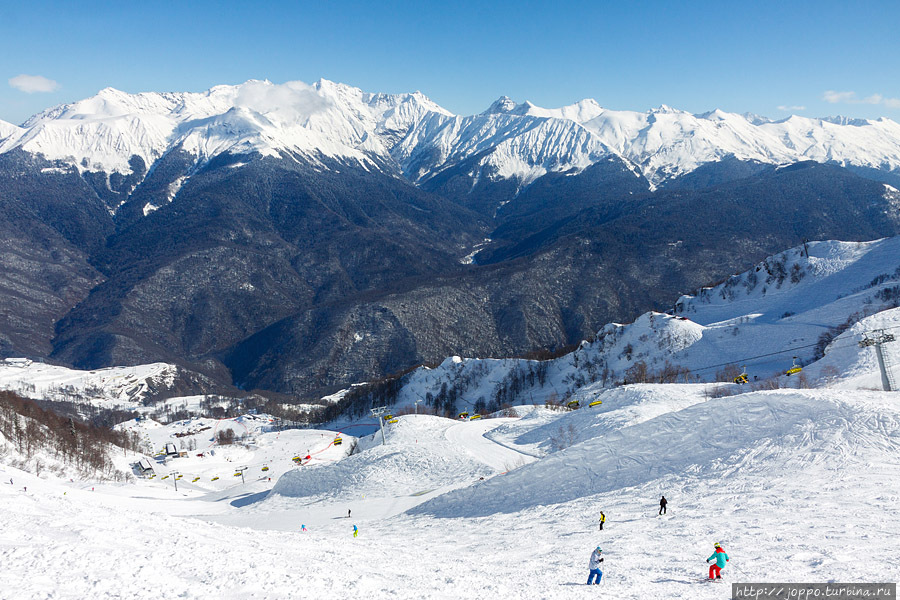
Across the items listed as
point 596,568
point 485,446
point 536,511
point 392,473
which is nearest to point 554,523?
point 536,511

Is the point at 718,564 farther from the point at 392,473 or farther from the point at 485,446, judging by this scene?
the point at 485,446

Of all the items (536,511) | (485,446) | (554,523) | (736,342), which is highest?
(736,342)

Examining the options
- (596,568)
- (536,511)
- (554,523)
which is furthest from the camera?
(536,511)

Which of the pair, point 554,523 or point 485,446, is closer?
point 554,523

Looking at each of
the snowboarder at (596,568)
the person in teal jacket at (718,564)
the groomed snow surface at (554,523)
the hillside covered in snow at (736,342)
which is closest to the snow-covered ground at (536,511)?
the groomed snow surface at (554,523)

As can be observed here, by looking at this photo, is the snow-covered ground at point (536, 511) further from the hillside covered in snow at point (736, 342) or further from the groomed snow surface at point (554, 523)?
the hillside covered in snow at point (736, 342)

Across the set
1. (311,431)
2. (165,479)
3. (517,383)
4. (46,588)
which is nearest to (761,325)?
(517,383)
